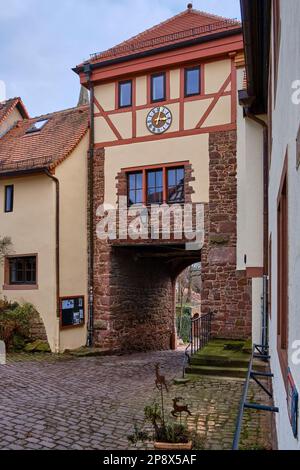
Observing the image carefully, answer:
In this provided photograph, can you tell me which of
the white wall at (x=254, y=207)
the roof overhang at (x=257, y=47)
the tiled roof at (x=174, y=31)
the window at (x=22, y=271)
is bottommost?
the window at (x=22, y=271)

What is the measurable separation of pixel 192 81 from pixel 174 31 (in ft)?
7.73

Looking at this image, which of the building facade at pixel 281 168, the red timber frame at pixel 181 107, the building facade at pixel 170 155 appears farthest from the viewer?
the red timber frame at pixel 181 107

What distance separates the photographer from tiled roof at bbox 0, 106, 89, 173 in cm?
1350

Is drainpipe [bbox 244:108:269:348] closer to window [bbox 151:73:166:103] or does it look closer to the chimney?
window [bbox 151:73:166:103]

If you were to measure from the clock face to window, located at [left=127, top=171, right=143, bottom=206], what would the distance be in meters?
1.31

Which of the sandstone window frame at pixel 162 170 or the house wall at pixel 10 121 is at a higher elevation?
the house wall at pixel 10 121

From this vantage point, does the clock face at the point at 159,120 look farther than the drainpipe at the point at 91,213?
No

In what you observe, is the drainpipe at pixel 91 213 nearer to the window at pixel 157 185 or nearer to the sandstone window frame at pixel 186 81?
the window at pixel 157 185

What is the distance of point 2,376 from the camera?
31.2 ft

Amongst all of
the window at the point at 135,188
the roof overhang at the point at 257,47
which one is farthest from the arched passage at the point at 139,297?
the roof overhang at the point at 257,47

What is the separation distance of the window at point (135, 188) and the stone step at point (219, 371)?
5.25 metres

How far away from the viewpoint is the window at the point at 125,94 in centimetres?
1354

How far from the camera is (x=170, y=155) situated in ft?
41.6

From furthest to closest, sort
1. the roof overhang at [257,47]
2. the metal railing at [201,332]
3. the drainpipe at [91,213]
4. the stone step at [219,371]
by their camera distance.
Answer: the drainpipe at [91,213] < the metal railing at [201,332] < the stone step at [219,371] < the roof overhang at [257,47]
